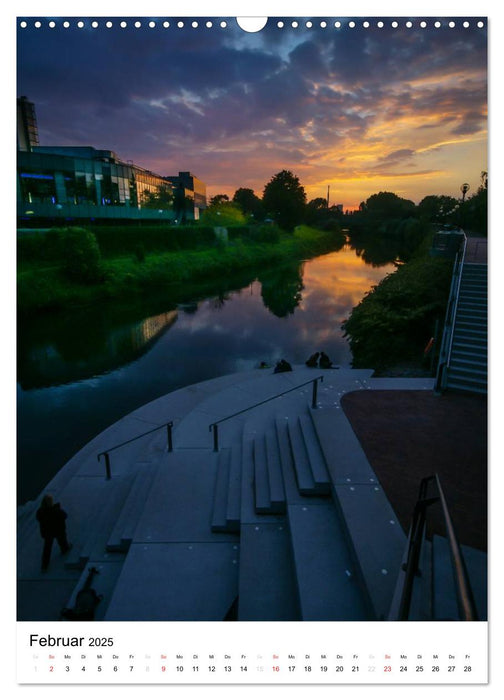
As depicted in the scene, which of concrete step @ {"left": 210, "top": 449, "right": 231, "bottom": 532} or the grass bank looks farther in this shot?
the grass bank

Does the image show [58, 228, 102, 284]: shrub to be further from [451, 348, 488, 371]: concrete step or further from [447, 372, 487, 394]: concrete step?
[447, 372, 487, 394]: concrete step

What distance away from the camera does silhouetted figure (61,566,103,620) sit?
4.20m

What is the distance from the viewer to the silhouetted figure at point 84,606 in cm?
420

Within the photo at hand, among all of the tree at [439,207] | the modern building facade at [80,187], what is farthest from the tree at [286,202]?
the tree at [439,207]

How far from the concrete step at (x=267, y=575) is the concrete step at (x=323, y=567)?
0.23 meters

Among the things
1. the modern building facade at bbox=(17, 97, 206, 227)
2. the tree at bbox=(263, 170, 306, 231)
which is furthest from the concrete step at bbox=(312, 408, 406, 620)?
the tree at bbox=(263, 170, 306, 231)

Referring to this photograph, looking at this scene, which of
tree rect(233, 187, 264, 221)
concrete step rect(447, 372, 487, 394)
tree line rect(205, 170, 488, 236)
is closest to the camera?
concrete step rect(447, 372, 487, 394)

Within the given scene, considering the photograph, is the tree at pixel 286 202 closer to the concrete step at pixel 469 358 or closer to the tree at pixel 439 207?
the tree at pixel 439 207

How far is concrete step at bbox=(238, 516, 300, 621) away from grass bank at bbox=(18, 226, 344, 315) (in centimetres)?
2120

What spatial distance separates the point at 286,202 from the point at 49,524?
65.4 meters

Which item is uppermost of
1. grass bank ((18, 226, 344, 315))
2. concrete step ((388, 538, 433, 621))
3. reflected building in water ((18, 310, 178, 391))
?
grass bank ((18, 226, 344, 315))

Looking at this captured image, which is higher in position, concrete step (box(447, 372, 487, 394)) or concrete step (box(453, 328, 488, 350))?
concrete step (box(453, 328, 488, 350))
